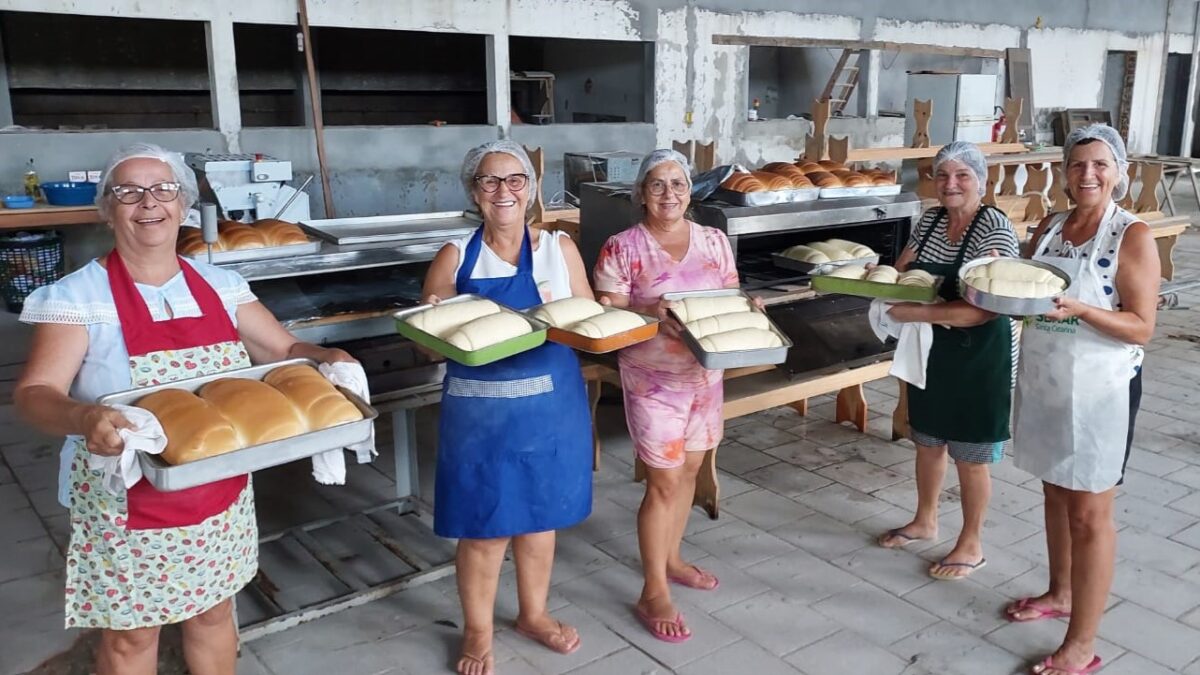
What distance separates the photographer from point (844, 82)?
1088 cm

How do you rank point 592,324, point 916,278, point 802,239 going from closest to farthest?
1. point 592,324
2. point 916,278
3. point 802,239

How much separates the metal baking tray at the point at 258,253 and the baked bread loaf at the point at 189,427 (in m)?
1.06

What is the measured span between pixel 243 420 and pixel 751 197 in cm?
233

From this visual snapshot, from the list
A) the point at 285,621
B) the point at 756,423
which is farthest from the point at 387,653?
the point at 756,423

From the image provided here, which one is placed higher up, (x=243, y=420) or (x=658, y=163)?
(x=658, y=163)

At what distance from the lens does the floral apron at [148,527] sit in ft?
5.88

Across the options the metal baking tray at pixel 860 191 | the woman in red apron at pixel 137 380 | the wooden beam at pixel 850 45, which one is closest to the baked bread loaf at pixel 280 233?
the woman in red apron at pixel 137 380

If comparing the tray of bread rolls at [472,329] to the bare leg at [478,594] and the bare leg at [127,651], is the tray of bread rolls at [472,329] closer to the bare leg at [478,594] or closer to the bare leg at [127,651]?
the bare leg at [478,594]

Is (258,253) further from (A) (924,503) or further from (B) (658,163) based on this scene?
(A) (924,503)

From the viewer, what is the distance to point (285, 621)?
2.76 metres

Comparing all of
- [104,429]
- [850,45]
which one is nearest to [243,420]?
[104,429]

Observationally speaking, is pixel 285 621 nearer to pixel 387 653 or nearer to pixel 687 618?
pixel 387 653

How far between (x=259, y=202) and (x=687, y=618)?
2.90m

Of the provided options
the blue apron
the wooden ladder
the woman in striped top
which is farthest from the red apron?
the wooden ladder
